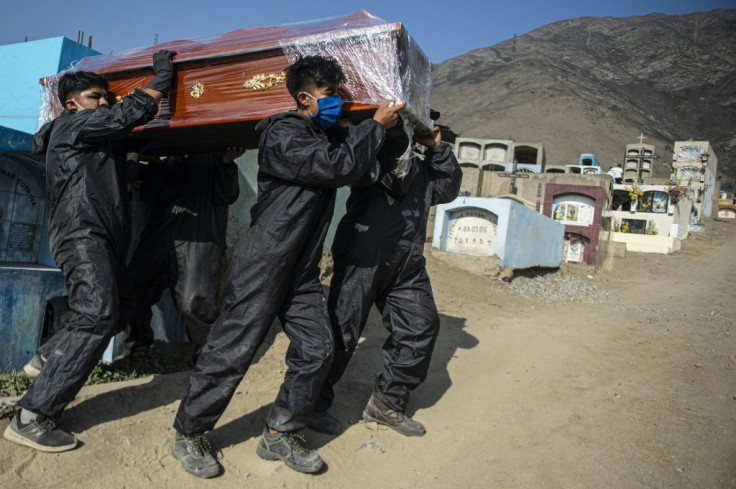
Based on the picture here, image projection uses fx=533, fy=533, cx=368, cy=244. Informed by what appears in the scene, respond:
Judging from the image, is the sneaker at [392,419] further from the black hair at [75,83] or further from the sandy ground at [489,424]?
the black hair at [75,83]

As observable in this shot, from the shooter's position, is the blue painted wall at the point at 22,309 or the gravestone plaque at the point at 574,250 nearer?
the blue painted wall at the point at 22,309

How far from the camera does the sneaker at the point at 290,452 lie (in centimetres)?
250

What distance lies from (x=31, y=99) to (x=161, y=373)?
4.52 meters

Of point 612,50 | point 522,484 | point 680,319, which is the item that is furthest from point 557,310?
point 612,50

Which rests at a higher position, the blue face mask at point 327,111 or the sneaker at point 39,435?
the blue face mask at point 327,111

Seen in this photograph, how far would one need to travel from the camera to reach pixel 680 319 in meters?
7.38

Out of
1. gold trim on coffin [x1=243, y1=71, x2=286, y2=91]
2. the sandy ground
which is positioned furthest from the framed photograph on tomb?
gold trim on coffin [x1=243, y1=71, x2=286, y2=91]

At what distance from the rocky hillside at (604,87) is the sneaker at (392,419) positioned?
173 feet

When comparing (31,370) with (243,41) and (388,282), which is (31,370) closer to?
(388,282)

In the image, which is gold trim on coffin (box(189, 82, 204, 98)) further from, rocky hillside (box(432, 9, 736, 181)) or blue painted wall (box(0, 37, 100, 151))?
rocky hillside (box(432, 9, 736, 181))

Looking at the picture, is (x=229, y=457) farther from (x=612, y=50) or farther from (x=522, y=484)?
(x=612, y=50)

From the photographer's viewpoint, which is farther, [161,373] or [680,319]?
[680,319]

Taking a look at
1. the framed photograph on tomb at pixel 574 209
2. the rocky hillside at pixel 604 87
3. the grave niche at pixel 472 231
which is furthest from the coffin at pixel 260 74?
the rocky hillside at pixel 604 87

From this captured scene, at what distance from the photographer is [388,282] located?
3146 mm
